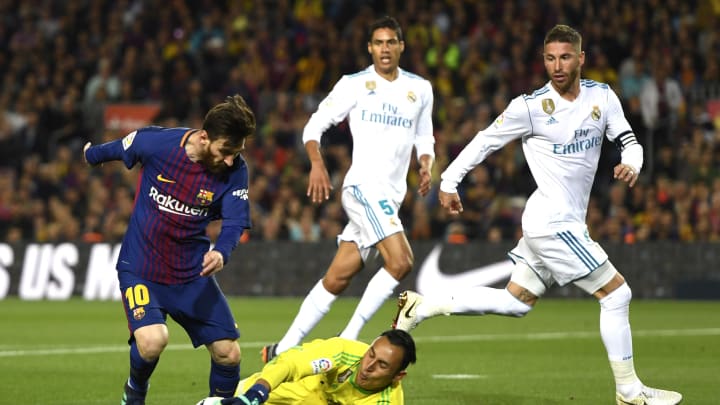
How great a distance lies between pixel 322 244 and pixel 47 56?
8.71 metres

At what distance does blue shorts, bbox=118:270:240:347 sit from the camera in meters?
7.47

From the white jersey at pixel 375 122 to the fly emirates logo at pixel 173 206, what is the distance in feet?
8.42

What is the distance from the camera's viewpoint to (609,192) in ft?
65.6

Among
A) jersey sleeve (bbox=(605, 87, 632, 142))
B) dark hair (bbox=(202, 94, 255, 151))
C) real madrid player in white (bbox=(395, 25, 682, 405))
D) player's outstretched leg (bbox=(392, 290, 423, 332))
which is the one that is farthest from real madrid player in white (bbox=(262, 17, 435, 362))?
dark hair (bbox=(202, 94, 255, 151))

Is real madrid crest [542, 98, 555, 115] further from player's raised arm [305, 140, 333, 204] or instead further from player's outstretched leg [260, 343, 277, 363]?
player's outstretched leg [260, 343, 277, 363]

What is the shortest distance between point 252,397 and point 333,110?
3.95 metres

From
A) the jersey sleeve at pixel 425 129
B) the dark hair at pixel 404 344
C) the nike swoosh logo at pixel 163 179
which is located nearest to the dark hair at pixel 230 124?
the nike swoosh logo at pixel 163 179

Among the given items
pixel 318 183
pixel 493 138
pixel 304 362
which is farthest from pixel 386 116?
pixel 304 362

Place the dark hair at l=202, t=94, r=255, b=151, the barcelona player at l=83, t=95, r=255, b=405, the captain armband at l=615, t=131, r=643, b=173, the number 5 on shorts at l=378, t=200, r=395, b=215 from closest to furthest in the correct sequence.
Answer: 1. the dark hair at l=202, t=94, r=255, b=151
2. the barcelona player at l=83, t=95, r=255, b=405
3. the captain armband at l=615, t=131, r=643, b=173
4. the number 5 on shorts at l=378, t=200, r=395, b=215

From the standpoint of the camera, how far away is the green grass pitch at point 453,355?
8.95 metres

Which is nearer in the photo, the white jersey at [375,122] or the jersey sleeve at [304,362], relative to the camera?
the jersey sleeve at [304,362]

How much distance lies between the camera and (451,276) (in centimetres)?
1922

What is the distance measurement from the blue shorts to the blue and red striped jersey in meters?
0.06

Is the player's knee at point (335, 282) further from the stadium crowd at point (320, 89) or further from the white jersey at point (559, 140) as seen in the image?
the stadium crowd at point (320, 89)
